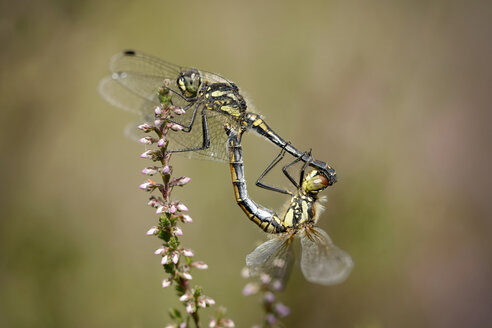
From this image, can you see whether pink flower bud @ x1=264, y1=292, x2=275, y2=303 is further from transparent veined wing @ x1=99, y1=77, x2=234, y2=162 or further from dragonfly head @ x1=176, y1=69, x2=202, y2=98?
dragonfly head @ x1=176, y1=69, x2=202, y2=98

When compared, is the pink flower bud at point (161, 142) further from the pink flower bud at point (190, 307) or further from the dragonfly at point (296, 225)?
the dragonfly at point (296, 225)

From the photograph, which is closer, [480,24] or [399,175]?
[399,175]

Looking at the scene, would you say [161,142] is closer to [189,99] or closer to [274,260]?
[189,99]

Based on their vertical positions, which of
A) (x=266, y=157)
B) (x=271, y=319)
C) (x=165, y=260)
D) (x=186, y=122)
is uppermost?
(x=266, y=157)

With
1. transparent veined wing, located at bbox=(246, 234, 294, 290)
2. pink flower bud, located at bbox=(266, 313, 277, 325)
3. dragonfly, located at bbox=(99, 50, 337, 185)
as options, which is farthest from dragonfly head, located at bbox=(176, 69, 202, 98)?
pink flower bud, located at bbox=(266, 313, 277, 325)

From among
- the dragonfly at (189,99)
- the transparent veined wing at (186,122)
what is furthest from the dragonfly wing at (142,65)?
the transparent veined wing at (186,122)

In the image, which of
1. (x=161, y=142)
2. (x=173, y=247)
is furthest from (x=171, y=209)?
(x=161, y=142)

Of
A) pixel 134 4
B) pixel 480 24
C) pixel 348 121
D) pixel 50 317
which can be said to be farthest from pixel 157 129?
pixel 480 24

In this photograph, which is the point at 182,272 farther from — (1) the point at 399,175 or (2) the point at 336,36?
(2) the point at 336,36
